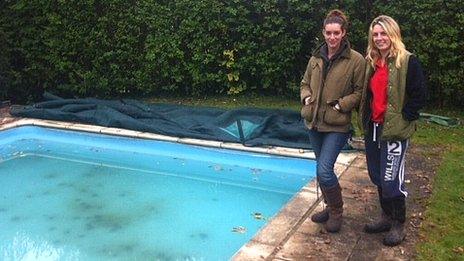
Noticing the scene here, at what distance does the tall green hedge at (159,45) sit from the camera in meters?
8.52

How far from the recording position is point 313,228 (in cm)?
425

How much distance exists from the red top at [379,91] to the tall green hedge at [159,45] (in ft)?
14.4

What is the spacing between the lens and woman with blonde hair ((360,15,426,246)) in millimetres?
3572

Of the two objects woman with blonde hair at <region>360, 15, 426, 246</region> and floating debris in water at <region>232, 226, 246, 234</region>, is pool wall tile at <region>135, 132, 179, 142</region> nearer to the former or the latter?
floating debris in water at <region>232, 226, 246, 234</region>

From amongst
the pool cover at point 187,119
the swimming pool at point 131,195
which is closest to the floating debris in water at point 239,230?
the swimming pool at point 131,195

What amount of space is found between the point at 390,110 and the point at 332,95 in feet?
1.58

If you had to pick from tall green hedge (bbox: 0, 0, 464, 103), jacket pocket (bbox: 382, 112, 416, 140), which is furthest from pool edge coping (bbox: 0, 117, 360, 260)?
tall green hedge (bbox: 0, 0, 464, 103)

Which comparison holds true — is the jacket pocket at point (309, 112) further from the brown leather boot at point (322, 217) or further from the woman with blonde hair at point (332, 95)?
the brown leather boot at point (322, 217)

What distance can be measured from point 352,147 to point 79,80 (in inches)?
223

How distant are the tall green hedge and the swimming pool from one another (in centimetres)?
193

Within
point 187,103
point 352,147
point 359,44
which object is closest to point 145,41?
point 187,103

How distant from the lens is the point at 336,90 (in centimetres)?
394

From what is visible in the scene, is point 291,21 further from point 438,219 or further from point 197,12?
point 438,219

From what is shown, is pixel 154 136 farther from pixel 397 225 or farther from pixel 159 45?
pixel 397 225
